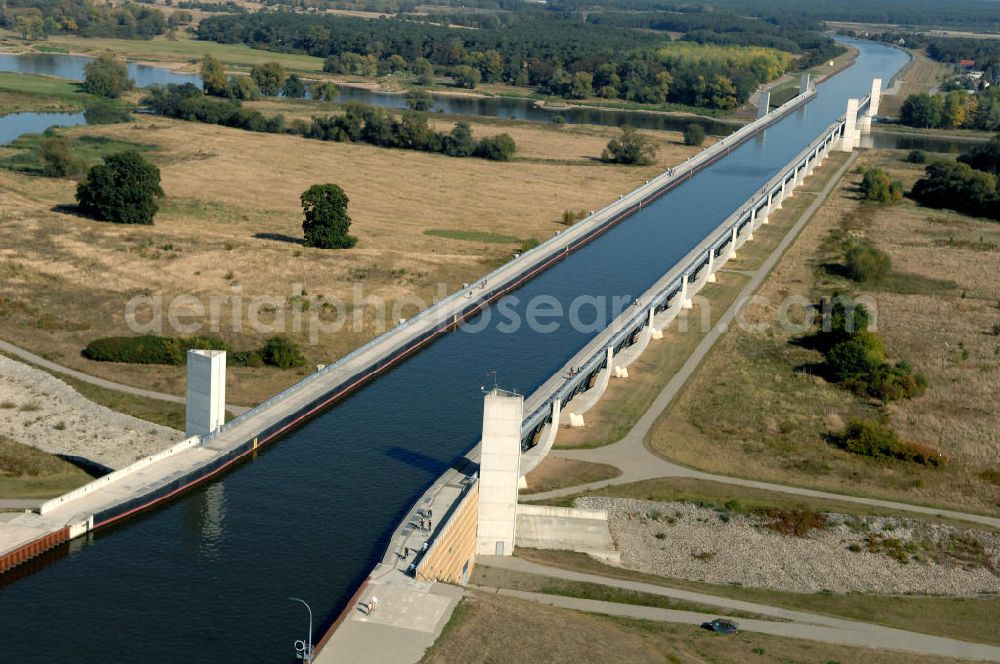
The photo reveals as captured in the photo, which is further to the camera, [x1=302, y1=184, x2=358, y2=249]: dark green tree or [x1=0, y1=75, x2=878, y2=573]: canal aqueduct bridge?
[x1=302, y1=184, x2=358, y2=249]: dark green tree

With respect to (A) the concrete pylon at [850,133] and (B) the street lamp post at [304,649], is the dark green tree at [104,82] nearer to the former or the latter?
(A) the concrete pylon at [850,133]

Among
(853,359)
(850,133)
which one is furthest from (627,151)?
(853,359)

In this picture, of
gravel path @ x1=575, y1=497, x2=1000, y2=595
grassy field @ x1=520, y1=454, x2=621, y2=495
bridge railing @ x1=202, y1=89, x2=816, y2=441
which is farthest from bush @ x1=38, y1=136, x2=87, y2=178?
gravel path @ x1=575, y1=497, x2=1000, y2=595

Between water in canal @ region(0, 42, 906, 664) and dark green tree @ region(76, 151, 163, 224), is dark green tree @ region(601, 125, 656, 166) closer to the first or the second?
dark green tree @ region(76, 151, 163, 224)

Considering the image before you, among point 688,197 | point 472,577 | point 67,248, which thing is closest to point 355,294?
point 67,248

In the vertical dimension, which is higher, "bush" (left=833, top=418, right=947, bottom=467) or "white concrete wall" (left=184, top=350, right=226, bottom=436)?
"white concrete wall" (left=184, top=350, right=226, bottom=436)

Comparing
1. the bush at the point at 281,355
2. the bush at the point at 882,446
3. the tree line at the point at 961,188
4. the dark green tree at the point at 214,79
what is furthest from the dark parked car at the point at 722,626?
the dark green tree at the point at 214,79
